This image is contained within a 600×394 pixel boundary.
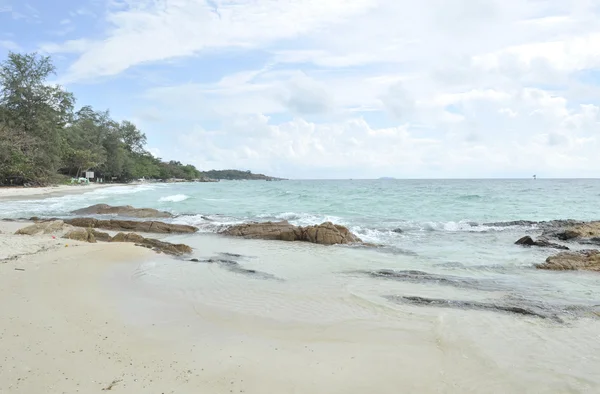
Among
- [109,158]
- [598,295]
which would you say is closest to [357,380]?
[598,295]

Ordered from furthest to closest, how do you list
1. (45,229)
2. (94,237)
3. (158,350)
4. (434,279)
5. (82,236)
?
1. (45,229)
2. (94,237)
3. (82,236)
4. (434,279)
5. (158,350)

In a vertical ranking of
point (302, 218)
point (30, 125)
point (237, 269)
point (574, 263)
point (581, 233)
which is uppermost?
point (30, 125)

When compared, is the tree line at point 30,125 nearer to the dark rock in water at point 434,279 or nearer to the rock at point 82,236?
the rock at point 82,236

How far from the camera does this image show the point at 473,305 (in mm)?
6375

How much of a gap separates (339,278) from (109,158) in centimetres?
7761

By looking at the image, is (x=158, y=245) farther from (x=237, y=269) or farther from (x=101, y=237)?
(x=237, y=269)

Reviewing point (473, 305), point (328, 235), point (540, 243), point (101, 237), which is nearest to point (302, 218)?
point (328, 235)

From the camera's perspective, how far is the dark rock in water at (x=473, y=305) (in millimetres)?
5965

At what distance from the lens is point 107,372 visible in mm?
3752

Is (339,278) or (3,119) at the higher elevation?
(3,119)

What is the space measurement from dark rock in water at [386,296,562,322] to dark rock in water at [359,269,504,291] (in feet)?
4.15

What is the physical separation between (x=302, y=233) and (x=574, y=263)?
7.52 metres

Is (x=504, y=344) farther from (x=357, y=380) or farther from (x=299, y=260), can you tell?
(x=299, y=260)

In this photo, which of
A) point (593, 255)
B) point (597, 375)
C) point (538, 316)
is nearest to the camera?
point (597, 375)
